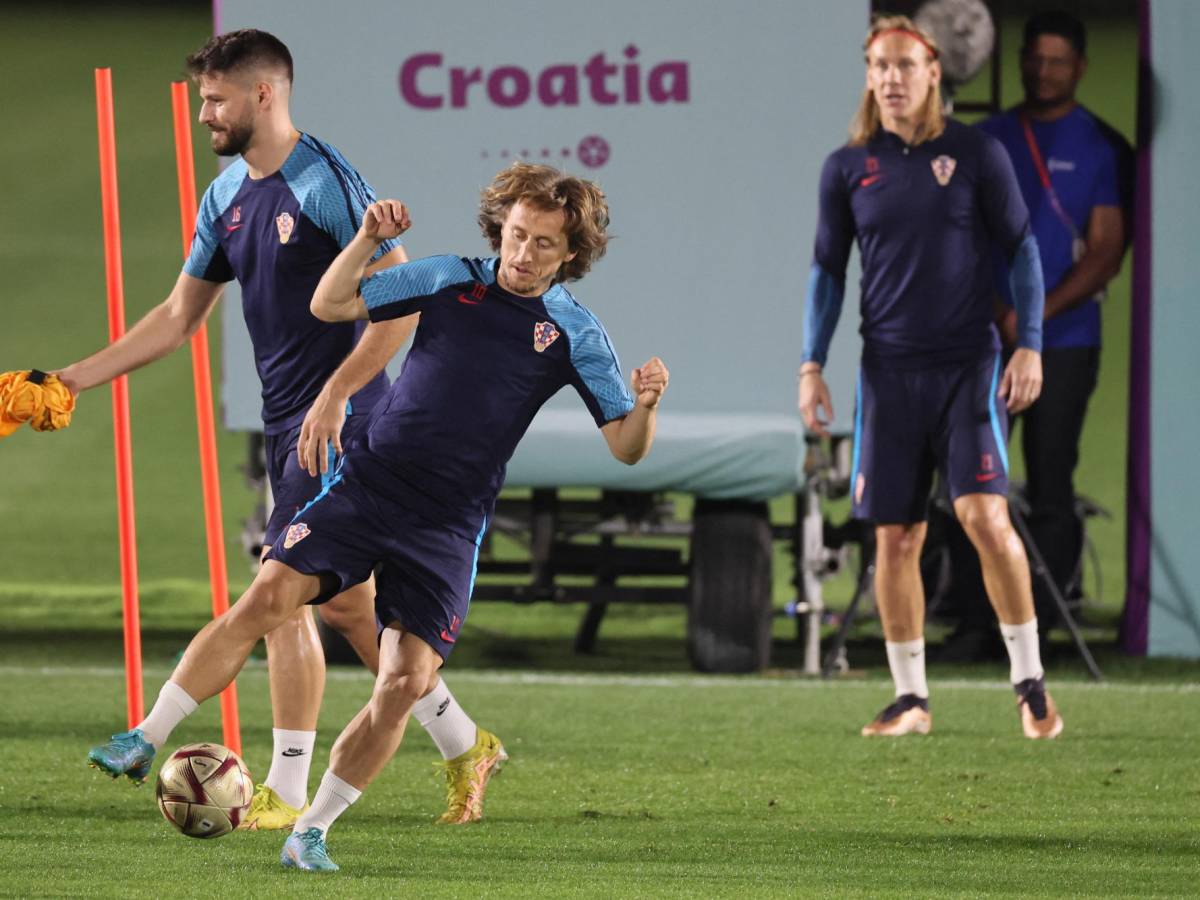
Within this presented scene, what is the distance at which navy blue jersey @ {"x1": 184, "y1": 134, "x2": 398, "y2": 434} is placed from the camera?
208 inches

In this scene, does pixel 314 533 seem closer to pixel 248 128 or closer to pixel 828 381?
pixel 248 128

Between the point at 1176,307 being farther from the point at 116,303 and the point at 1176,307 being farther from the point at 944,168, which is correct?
the point at 116,303

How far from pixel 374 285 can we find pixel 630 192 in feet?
14.7

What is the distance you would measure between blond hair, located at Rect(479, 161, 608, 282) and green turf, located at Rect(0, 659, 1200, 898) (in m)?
1.33

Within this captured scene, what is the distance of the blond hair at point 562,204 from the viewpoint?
485cm

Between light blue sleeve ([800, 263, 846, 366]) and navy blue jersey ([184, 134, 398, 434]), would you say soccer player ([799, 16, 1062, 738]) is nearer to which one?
light blue sleeve ([800, 263, 846, 366])

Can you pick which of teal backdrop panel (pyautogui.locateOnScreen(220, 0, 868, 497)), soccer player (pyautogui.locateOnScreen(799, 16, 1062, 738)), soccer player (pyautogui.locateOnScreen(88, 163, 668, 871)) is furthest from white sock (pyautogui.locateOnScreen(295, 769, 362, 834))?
teal backdrop panel (pyautogui.locateOnScreen(220, 0, 868, 497))

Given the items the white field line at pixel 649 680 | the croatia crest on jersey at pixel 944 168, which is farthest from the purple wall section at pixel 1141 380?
the croatia crest on jersey at pixel 944 168

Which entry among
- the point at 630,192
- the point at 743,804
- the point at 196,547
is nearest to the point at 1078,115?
the point at 630,192

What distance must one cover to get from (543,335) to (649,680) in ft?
13.6

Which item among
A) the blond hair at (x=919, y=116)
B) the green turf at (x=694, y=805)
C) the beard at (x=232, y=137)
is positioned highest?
the blond hair at (x=919, y=116)

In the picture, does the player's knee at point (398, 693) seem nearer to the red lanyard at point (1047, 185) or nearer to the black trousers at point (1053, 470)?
the black trousers at point (1053, 470)

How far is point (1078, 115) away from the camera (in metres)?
9.51

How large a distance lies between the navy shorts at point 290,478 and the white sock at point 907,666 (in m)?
2.53
